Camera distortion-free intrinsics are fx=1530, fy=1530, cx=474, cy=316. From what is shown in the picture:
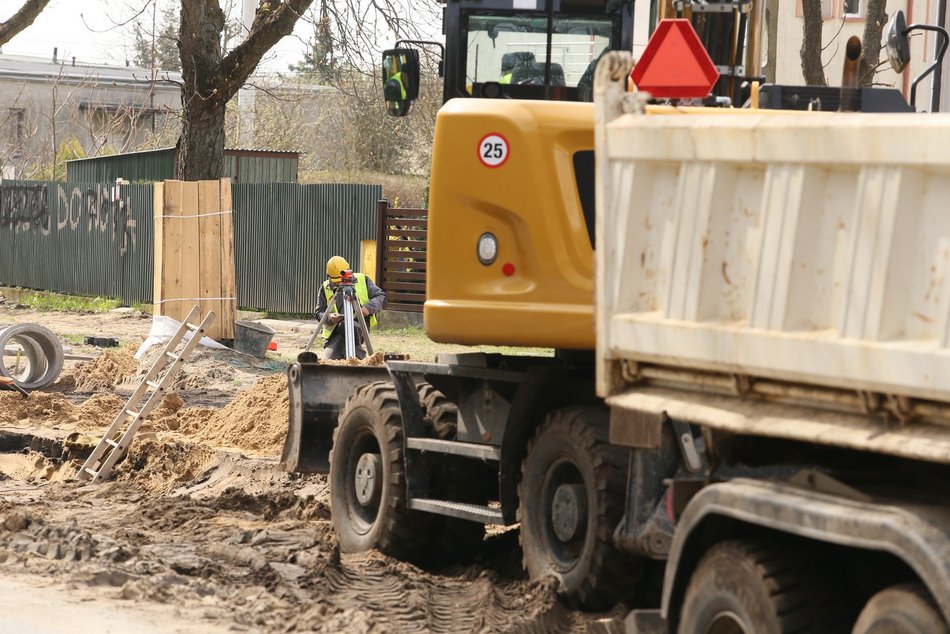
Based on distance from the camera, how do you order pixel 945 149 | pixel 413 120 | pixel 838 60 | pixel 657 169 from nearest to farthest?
pixel 945 149 → pixel 657 169 → pixel 838 60 → pixel 413 120

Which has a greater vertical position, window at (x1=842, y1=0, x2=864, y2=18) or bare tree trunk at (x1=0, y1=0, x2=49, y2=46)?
window at (x1=842, y1=0, x2=864, y2=18)

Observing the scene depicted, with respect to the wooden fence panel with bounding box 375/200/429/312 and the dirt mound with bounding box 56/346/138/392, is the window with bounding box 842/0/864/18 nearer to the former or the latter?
the wooden fence panel with bounding box 375/200/429/312

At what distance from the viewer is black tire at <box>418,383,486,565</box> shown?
8.49 meters

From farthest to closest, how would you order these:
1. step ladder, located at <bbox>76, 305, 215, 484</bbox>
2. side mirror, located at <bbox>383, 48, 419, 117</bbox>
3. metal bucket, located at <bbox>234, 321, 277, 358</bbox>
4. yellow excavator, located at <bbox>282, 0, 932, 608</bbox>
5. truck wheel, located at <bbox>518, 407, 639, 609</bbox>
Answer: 1. metal bucket, located at <bbox>234, 321, 277, 358</bbox>
2. step ladder, located at <bbox>76, 305, 215, 484</bbox>
3. side mirror, located at <bbox>383, 48, 419, 117</bbox>
4. yellow excavator, located at <bbox>282, 0, 932, 608</bbox>
5. truck wheel, located at <bbox>518, 407, 639, 609</bbox>

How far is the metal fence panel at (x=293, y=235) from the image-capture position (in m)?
26.0

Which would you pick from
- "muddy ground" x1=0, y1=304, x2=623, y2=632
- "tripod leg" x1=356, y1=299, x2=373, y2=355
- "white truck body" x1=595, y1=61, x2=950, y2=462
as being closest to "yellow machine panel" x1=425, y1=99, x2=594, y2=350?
"muddy ground" x1=0, y1=304, x2=623, y2=632

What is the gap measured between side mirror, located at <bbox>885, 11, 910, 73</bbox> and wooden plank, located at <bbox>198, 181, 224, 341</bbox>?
1322 cm

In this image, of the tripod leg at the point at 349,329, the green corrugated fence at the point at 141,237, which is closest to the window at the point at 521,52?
the tripod leg at the point at 349,329

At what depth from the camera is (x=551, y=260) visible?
7152 millimetres

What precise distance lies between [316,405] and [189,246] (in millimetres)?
9938

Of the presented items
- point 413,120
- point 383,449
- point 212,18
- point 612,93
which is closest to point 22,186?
point 212,18

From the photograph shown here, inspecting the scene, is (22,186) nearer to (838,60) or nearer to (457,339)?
(838,60)

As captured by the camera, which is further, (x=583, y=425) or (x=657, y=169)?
(x=583, y=425)

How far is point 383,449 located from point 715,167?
4.08m
